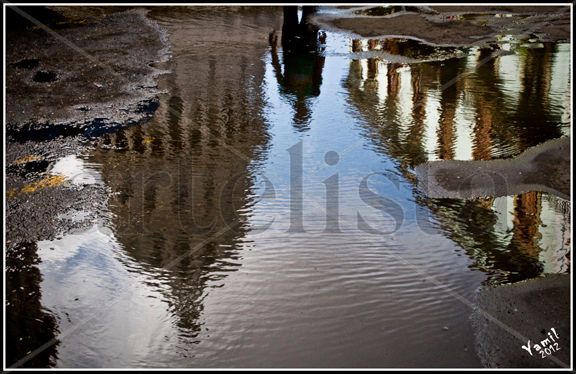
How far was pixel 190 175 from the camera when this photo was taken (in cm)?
636

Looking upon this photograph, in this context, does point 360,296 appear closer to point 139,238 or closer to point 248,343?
point 248,343

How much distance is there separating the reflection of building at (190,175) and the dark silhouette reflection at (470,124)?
1.65 m

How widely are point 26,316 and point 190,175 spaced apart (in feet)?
8.28

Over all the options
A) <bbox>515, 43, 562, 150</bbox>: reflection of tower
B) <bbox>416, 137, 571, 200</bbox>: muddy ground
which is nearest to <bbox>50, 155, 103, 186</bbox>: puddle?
<bbox>416, 137, 571, 200</bbox>: muddy ground

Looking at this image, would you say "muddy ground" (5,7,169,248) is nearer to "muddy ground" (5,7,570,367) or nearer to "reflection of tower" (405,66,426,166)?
"muddy ground" (5,7,570,367)

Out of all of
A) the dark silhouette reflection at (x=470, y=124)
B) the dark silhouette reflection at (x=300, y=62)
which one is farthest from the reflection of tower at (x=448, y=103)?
the dark silhouette reflection at (x=300, y=62)

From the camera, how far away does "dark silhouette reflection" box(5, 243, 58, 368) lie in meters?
3.79


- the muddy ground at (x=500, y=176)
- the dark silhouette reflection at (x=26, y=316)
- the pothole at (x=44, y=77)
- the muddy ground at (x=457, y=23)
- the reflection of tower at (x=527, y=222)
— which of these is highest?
the muddy ground at (x=457, y=23)

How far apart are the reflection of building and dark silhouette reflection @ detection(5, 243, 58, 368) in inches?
30.1

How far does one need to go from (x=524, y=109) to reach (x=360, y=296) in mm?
5148

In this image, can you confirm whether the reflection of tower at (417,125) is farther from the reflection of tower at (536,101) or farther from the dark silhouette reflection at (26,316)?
the dark silhouette reflection at (26,316)

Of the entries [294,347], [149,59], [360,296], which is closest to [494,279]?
[360,296]

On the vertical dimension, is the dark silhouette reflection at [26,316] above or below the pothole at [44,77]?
below

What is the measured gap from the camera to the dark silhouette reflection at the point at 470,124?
201 inches
